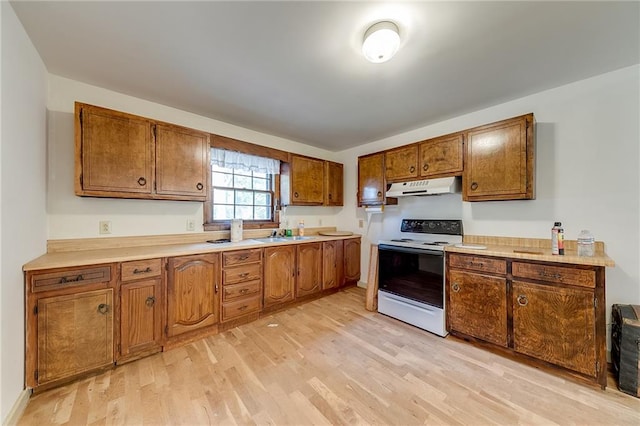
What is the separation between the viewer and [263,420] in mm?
1408

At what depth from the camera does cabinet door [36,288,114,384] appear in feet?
5.22

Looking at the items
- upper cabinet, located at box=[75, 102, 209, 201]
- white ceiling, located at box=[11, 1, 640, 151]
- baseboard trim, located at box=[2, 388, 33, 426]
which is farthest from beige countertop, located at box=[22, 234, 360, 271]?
white ceiling, located at box=[11, 1, 640, 151]

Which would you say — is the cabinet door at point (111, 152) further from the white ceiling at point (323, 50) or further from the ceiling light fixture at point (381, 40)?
the ceiling light fixture at point (381, 40)

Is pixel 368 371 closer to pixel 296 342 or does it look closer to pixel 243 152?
pixel 296 342

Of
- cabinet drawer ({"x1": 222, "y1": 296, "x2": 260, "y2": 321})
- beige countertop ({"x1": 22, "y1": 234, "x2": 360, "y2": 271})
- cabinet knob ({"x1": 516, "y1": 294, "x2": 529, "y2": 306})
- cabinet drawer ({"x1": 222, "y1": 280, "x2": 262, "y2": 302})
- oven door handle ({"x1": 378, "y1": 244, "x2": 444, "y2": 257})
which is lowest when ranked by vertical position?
cabinet drawer ({"x1": 222, "y1": 296, "x2": 260, "y2": 321})

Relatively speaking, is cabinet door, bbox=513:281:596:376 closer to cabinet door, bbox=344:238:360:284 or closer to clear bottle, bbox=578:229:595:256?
clear bottle, bbox=578:229:595:256

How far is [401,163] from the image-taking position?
299 centimetres

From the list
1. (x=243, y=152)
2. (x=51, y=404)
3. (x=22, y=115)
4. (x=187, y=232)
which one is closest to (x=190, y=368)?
(x=51, y=404)

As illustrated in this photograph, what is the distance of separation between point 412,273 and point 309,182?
1.91 metres

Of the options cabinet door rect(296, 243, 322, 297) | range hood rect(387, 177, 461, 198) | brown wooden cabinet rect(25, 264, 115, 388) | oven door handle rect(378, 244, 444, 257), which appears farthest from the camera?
cabinet door rect(296, 243, 322, 297)

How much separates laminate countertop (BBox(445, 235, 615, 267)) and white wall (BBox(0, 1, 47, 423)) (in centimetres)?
321

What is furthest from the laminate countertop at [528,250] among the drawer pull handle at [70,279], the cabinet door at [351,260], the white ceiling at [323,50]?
the drawer pull handle at [70,279]

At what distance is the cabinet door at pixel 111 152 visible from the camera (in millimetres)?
1926

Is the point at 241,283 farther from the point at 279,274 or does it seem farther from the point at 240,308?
the point at 279,274
